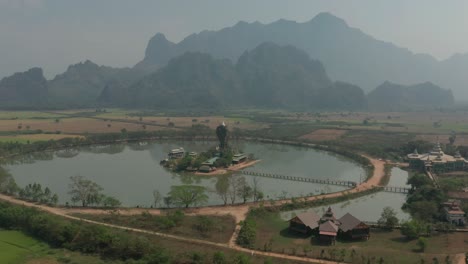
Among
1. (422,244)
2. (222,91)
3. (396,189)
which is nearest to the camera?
(422,244)

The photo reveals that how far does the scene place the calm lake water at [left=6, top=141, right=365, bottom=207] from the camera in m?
38.6

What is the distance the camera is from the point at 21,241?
24.4 m

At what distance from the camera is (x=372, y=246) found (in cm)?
2445

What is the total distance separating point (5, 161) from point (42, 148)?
891 cm

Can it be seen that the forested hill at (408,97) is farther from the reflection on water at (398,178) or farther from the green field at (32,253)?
the green field at (32,253)

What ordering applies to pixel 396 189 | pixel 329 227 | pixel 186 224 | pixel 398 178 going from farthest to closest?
pixel 398 178
pixel 396 189
pixel 186 224
pixel 329 227

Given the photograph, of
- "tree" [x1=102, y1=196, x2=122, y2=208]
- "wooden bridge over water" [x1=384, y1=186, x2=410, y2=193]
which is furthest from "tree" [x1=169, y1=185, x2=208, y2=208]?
"wooden bridge over water" [x1=384, y1=186, x2=410, y2=193]

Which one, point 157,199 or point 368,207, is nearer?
point 157,199

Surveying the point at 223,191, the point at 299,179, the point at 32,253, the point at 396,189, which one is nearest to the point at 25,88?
the point at 299,179

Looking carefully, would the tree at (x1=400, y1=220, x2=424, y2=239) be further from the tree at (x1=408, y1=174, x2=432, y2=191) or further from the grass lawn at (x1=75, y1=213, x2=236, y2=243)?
the tree at (x1=408, y1=174, x2=432, y2=191)

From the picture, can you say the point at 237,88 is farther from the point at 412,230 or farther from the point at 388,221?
the point at 412,230

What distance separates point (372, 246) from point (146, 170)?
1151 inches

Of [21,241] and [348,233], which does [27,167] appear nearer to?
[21,241]

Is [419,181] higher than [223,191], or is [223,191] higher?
[419,181]
